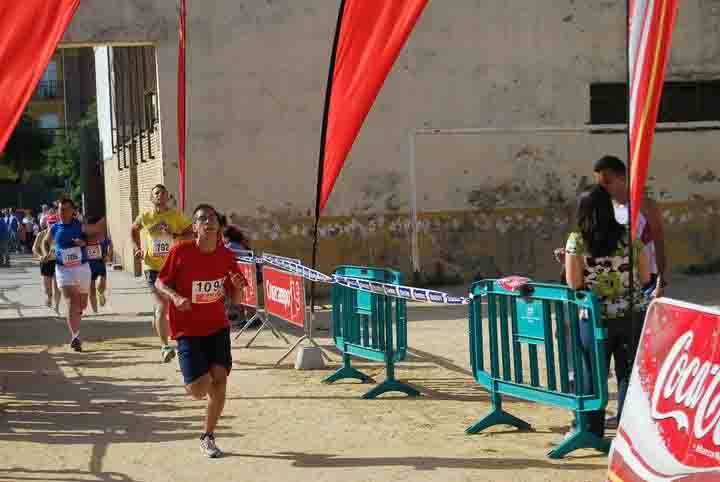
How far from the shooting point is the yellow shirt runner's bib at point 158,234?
12.8m

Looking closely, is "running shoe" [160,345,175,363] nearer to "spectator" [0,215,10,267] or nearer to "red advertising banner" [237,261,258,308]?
"red advertising banner" [237,261,258,308]

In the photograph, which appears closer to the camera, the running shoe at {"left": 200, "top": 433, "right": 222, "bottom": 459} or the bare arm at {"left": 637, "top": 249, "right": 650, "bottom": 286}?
the bare arm at {"left": 637, "top": 249, "right": 650, "bottom": 286}

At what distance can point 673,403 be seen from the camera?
550cm

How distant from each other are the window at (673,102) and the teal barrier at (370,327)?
11.2m

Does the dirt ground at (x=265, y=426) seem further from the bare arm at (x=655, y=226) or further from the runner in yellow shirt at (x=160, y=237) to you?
the bare arm at (x=655, y=226)

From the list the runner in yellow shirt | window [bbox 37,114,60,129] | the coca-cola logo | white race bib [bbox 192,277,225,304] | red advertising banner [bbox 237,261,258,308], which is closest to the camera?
the coca-cola logo

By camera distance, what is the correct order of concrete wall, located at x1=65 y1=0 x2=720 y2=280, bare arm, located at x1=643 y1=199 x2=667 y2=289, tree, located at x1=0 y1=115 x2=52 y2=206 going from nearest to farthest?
1. bare arm, located at x1=643 y1=199 x2=667 y2=289
2. concrete wall, located at x1=65 y1=0 x2=720 y2=280
3. tree, located at x1=0 y1=115 x2=52 y2=206

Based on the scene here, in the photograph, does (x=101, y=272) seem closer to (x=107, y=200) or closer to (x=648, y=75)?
(x=648, y=75)

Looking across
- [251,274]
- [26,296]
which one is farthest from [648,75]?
[26,296]

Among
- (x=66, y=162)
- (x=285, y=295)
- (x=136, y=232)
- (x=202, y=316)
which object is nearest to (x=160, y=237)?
(x=136, y=232)

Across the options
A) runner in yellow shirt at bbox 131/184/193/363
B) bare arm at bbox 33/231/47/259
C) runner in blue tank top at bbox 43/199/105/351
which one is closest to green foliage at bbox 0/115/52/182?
bare arm at bbox 33/231/47/259

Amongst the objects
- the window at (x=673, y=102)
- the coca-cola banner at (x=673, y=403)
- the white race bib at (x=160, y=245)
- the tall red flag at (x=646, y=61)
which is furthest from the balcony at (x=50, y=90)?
the coca-cola banner at (x=673, y=403)

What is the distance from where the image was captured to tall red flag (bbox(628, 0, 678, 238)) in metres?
6.52

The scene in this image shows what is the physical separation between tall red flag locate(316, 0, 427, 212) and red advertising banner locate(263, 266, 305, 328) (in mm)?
2432
